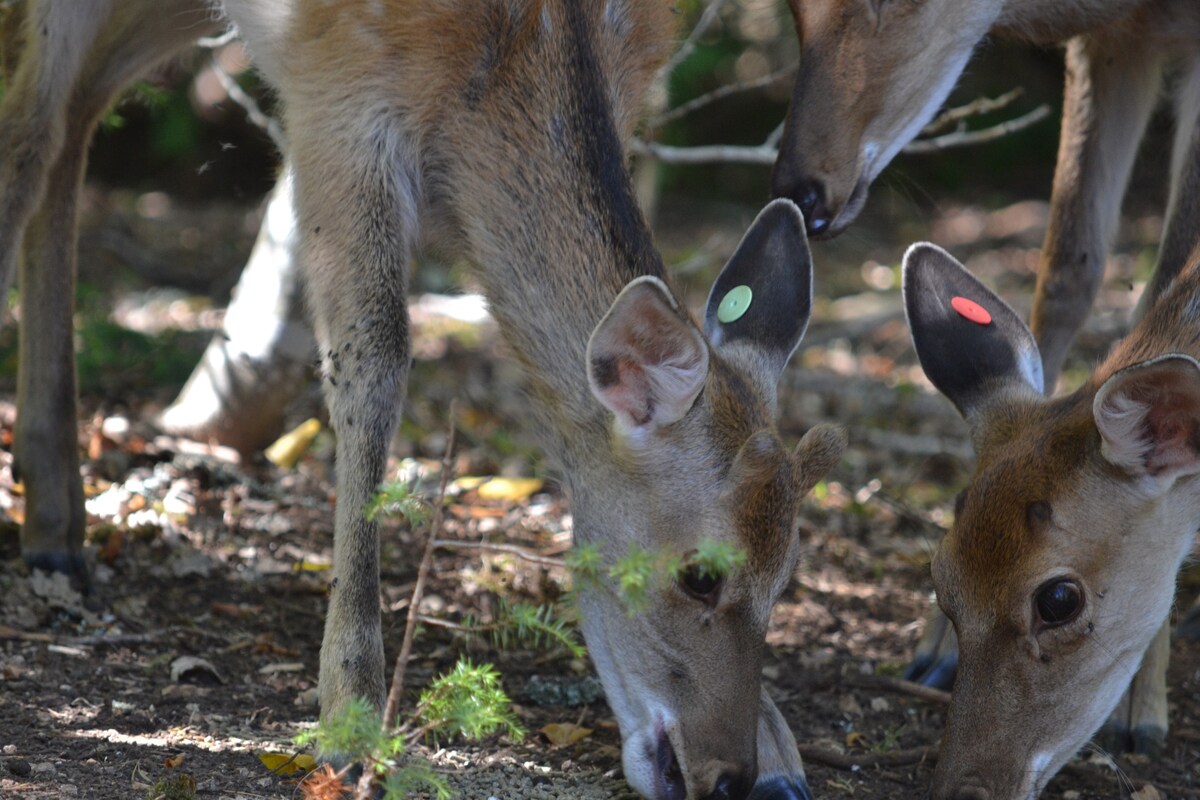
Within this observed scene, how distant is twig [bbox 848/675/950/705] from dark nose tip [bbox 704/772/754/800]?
122 centimetres

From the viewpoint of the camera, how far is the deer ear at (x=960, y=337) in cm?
464

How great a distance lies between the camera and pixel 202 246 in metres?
11.0

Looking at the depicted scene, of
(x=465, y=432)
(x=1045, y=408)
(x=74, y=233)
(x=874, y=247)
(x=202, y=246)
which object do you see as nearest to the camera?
(x=1045, y=408)

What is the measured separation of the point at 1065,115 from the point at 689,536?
3.04 m

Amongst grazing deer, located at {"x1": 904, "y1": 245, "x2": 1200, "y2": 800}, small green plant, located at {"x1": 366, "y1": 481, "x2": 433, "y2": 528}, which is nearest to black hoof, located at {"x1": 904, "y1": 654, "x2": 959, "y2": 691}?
grazing deer, located at {"x1": 904, "y1": 245, "x2": 1200, "y2": 800}

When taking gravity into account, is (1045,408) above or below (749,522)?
above

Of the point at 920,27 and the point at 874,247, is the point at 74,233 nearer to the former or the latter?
the point at 920,27

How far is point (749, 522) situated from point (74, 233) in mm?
3041

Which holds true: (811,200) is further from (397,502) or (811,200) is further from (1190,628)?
(1190,628)

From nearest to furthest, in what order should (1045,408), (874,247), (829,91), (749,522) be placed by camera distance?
(749,522), (1045,408), (829,91), (874,247)

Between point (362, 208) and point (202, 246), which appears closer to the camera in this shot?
point (362, 208)

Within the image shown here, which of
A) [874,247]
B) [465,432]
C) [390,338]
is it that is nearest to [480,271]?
[390,338]

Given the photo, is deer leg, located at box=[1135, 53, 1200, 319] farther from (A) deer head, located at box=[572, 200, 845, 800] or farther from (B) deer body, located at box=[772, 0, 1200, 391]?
(A) deer head, located at box=[572, 200, 845, 800]

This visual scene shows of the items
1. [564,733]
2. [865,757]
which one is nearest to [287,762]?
[564,733]
